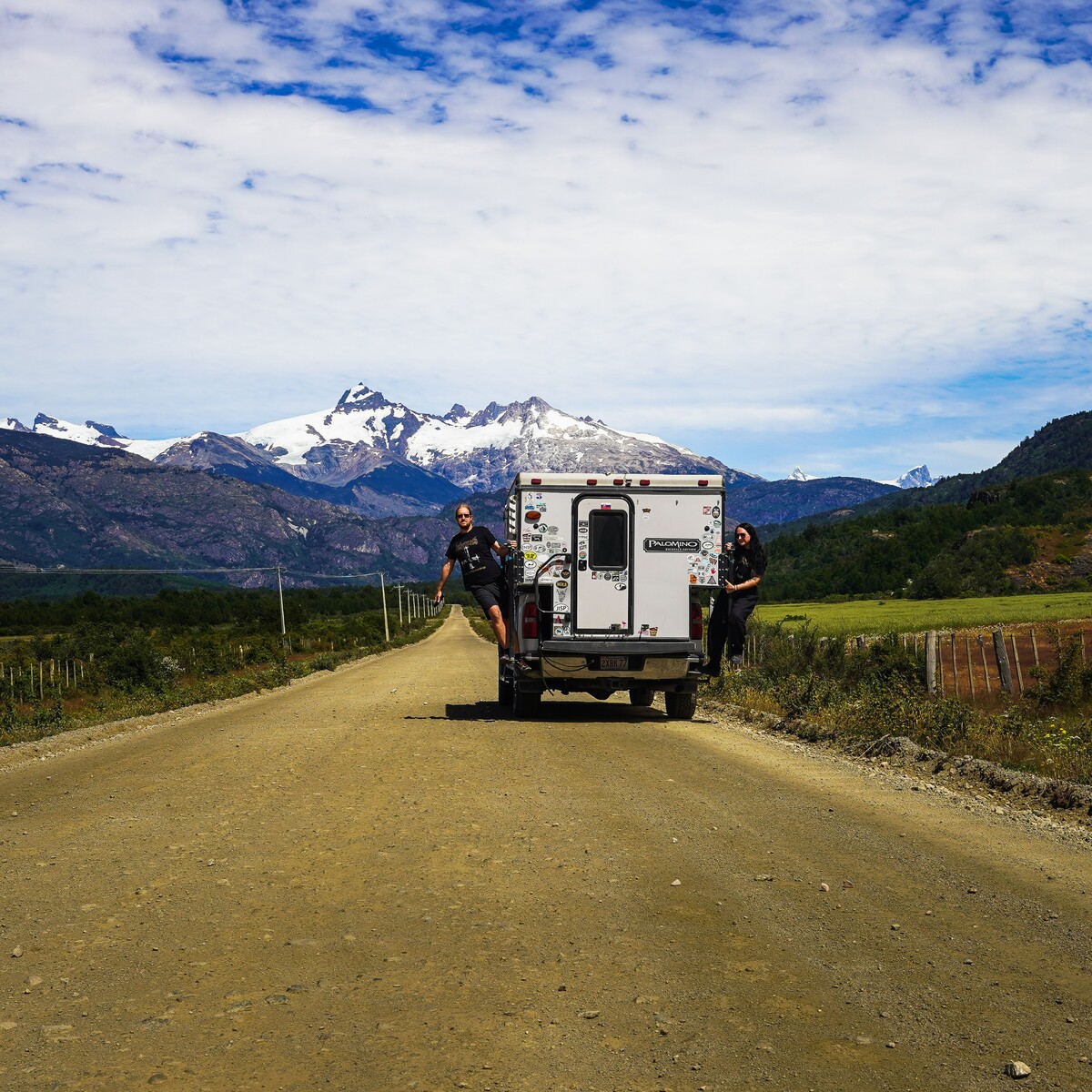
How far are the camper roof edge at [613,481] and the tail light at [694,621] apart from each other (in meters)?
1.77

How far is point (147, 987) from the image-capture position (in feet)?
16.0

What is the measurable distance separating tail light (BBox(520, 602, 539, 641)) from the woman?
102 inches

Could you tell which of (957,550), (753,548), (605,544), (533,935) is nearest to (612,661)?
(605,544)

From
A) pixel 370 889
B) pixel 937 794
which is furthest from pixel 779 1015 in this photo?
pixel 937 794

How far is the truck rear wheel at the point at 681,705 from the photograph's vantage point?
1694cm

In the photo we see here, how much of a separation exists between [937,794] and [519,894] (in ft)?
17.8

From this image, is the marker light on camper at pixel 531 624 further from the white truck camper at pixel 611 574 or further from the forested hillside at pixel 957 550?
the forested hillside at pixel 957 550

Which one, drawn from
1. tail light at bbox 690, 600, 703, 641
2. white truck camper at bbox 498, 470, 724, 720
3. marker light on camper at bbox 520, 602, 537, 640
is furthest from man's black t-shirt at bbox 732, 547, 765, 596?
marker light on camper at bbox 520, 602, 537, 640

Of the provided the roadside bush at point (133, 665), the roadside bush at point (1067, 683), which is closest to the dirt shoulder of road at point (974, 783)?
the roadside bush at point (1067, 683)

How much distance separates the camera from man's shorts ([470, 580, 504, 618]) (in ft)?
53.7

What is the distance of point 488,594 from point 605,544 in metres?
1.97

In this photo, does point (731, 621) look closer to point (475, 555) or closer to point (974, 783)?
point (475, 555)

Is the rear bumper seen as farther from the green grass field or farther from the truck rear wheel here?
the green grass field

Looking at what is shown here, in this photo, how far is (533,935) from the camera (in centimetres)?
556
